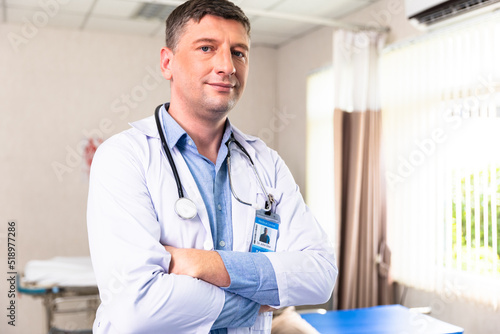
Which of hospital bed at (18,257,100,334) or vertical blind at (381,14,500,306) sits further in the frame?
hospital bed at (18,257,100,334)

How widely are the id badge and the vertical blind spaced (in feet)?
5.90

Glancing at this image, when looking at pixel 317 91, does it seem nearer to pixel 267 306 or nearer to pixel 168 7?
pixel 168 7

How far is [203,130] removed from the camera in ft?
4.24

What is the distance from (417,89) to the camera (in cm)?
305

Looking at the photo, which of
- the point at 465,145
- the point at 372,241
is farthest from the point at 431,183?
the point at 372,241

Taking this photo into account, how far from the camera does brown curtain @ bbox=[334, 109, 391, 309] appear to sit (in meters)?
3.22

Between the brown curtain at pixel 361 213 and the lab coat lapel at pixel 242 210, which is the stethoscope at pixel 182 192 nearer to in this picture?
the lab coat lapel at pixel 242 210

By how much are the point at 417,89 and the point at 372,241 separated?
104cm

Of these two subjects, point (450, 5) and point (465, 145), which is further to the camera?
point (465, 145)

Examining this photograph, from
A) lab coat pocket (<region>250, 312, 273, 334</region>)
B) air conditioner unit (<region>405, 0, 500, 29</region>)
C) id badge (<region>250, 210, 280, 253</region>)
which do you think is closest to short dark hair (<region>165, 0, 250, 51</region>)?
id badge (<region>250, 210, 280, 253</region>)

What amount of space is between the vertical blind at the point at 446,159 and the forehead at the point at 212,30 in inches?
74.8

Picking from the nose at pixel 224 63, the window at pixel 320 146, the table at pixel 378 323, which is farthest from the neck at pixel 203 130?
the window at pixel 320 146

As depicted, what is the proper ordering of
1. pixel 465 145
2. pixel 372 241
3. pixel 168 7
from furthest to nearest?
pixel 168 7 → pixel 372 241 → pixel 465 145

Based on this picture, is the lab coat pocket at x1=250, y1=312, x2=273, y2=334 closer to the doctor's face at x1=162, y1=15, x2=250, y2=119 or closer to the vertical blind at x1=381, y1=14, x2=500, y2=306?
the doctor's face at x1=162, y1=15, x2=250, y2=119
